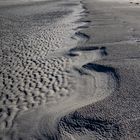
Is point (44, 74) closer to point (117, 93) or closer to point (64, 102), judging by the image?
point (64, 102)

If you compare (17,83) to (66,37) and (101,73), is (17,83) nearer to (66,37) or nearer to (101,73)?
(101,73)

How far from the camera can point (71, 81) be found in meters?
6.67

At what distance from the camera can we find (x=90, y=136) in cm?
457

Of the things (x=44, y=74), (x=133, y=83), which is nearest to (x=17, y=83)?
(x=44, y=74)

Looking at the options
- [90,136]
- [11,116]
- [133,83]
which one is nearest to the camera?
[90,136]

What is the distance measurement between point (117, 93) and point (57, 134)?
5.70 ft

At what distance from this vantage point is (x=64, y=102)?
5.75 metres

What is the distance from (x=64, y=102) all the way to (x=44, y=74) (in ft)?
5.38

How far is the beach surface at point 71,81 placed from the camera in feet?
15.8

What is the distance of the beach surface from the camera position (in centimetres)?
482

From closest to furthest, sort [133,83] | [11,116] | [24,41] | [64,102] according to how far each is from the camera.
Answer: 1. [11,116]
2. [64,102]
3. [133,83]
4. [24,41]

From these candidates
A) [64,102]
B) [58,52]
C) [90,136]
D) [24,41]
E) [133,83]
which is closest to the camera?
[90,136]

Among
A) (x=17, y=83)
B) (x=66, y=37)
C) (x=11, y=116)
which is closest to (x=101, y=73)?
(x=17, y=83)

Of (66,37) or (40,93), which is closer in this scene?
(40,93)
